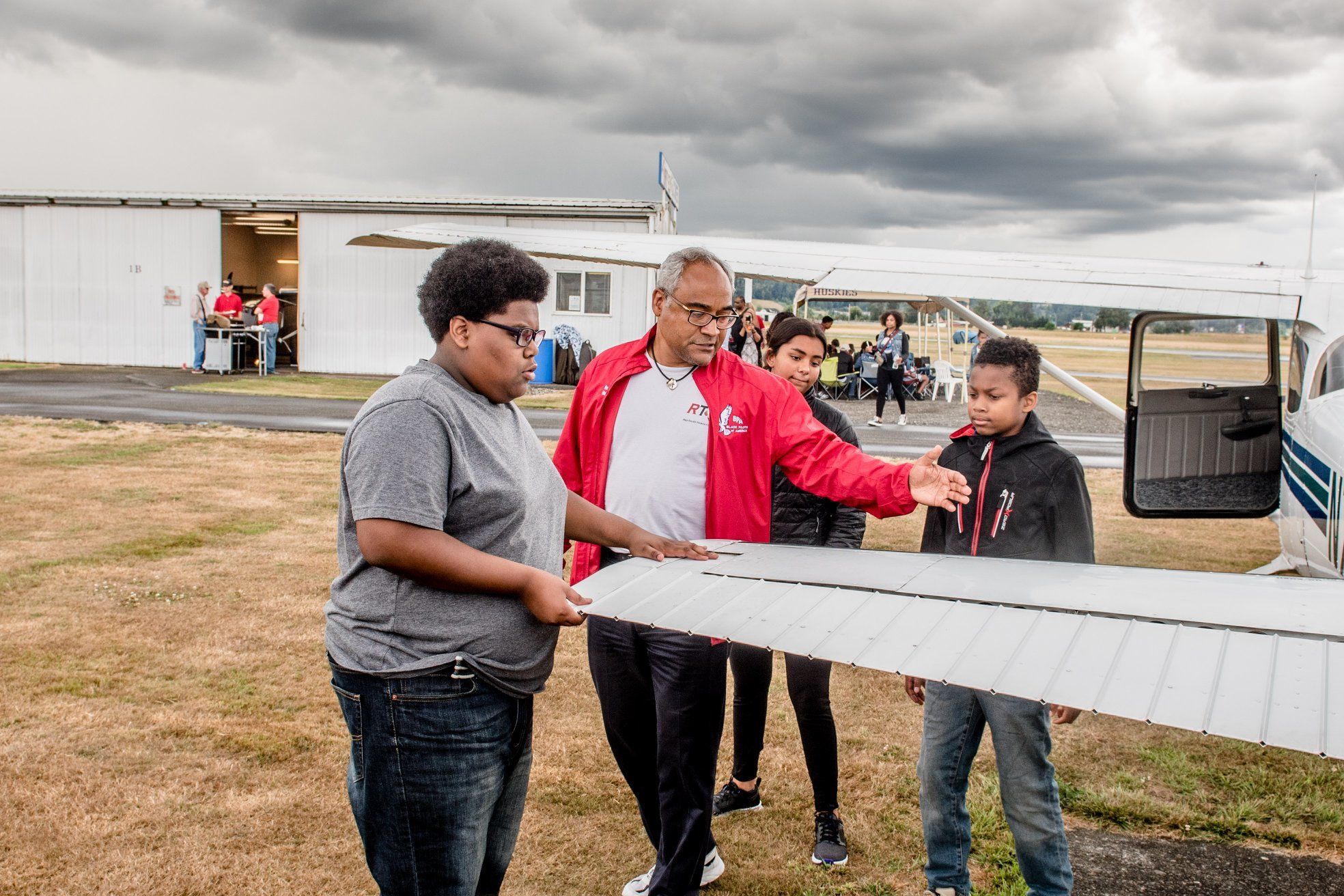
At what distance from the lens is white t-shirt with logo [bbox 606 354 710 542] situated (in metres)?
2.82

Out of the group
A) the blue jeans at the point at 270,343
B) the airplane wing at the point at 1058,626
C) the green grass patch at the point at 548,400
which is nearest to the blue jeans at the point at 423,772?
the airplane wing at the point at 1058,626

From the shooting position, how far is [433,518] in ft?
5.71

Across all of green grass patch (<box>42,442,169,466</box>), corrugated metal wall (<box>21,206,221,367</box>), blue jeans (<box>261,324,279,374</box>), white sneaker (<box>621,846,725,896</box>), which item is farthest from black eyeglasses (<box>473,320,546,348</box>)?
corrugated metal wall (<box>21,206,221,367</box>)

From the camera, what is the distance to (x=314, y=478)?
998 centimetres

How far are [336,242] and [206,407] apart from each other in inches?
378

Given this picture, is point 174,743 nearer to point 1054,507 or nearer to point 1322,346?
point 1054,507

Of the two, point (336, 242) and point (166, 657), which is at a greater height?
point (336, 242)

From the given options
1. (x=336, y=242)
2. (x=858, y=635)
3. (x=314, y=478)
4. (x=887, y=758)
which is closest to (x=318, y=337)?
(x=336, y=242)

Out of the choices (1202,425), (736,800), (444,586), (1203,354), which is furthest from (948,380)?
(444,586)

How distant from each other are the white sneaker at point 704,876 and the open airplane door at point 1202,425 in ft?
14.8

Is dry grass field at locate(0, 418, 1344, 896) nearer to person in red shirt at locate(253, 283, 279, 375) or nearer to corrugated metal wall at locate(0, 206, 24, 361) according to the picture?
person in red shirt at locate(253, 283, 279, 375)

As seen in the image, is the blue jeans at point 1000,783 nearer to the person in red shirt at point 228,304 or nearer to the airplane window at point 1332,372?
the airplane window at point 1332,372

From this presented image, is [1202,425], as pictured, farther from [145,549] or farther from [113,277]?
[113,277]

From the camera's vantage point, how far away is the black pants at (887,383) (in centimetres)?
1736
